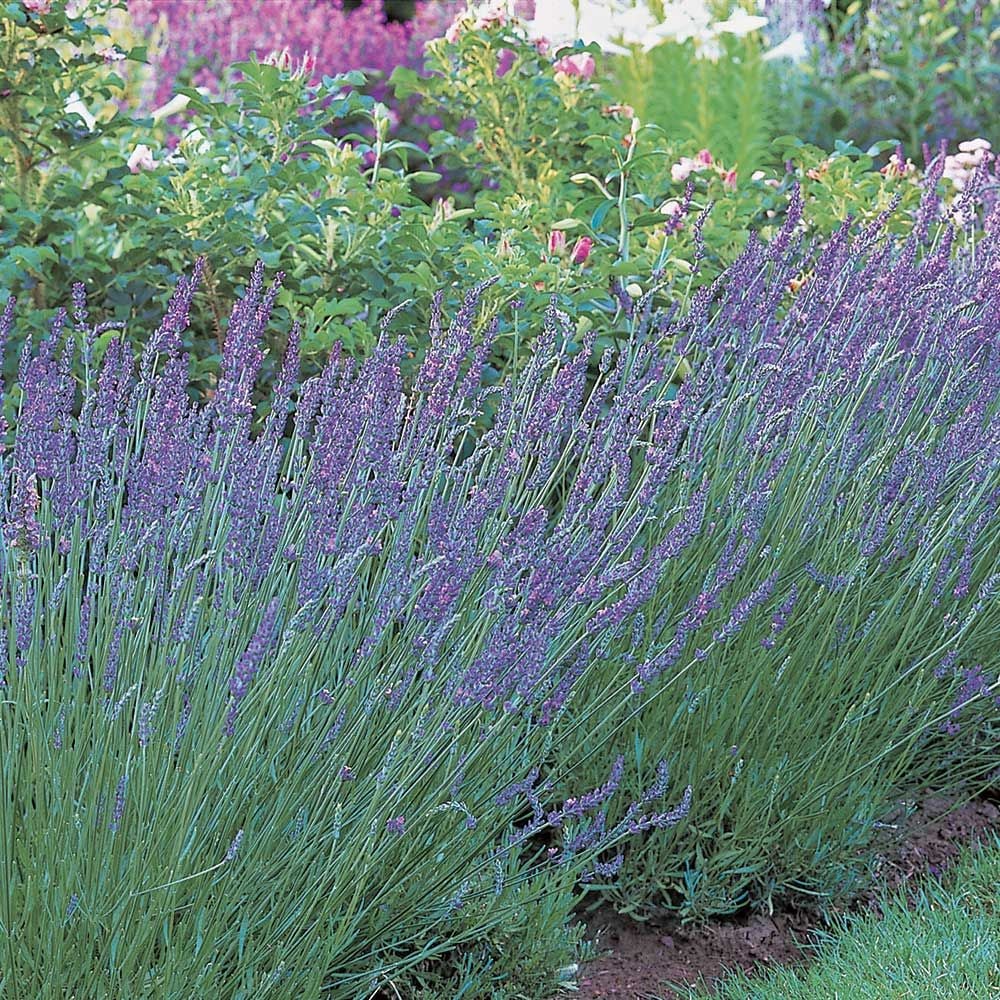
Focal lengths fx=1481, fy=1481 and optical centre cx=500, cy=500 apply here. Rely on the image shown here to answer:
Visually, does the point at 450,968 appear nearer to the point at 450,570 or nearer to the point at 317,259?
the point at 450,570

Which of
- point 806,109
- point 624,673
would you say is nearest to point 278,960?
point 624,673

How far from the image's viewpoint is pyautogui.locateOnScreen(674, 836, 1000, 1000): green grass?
2.46 metres

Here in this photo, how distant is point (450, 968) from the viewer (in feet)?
8.51

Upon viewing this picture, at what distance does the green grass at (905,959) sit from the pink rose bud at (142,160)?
2.67 m

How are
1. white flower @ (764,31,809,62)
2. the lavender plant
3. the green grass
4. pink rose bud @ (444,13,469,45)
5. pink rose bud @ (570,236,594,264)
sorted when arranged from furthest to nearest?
white flower @ (764,31,809,62), pink rose bud @ (444,13,469,45), pink rose bud @ (570,236,594,264), the green grass, the lavender plant

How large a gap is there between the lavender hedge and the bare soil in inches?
2.9

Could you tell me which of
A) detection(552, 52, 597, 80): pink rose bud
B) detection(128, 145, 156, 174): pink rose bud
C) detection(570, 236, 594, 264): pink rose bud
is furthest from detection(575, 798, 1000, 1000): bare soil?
detection(552, 52, 597, 80): pink rose bud

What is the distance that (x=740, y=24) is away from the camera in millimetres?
8234

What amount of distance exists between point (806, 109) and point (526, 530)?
8.10 metres

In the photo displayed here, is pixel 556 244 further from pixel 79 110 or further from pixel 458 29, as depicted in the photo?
pixel 79 110

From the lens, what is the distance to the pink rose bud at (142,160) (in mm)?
4105

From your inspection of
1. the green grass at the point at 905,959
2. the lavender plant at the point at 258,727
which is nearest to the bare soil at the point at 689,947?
the green grass at the point at 905,959

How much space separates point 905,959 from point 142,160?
9.44 feet

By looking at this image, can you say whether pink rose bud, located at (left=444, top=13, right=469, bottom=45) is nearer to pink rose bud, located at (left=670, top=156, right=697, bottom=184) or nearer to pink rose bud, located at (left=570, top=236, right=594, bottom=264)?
pink rose bud, located at (left=670, top=156, right=697, bottom=184)
